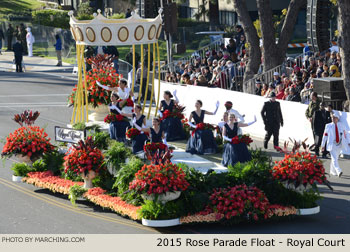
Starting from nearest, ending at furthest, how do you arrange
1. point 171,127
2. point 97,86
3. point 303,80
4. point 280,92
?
1. point 171,127
2. point 97,86
3. point 280,92
4. point 303,80

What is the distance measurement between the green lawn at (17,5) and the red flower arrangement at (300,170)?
5164 cm

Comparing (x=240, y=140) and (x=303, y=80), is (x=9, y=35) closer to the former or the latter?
(x=303, y=80)

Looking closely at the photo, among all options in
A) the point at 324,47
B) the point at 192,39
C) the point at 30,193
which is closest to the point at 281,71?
the point at 324,47

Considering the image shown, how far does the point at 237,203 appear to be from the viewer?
15711 mm

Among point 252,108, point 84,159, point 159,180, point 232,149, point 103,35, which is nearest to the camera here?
point 159,180

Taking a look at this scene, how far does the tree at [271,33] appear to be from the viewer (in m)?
31.6

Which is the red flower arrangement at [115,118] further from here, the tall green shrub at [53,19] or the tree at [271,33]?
the tall green shrub at [53,19]

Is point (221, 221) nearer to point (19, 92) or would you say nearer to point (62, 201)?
point (62, 201)

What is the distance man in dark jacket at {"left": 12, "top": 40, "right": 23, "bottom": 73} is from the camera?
41.8 meters

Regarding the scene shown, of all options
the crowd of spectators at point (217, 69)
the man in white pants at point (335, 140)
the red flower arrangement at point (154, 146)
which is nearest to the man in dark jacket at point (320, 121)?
the man in white pants at point (335, 140)

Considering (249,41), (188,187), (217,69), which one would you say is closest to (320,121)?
(188,187)

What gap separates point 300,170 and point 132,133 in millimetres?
4961

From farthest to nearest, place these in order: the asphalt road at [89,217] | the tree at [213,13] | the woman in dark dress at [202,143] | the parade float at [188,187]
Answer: the tree at [213,13] < the woman in dark dress at [202,143] < the asphalt road at [89,217] < the parade float at [188,187]

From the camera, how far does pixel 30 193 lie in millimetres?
19344
